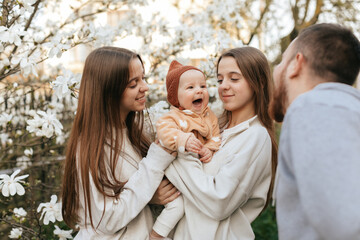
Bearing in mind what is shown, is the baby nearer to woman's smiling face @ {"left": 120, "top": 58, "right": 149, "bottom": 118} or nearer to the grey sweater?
woman's smiling face @ {"left": 120, "top": 58, "right": 149, "bottom": 118}

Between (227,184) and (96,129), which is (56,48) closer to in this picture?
(96,129)

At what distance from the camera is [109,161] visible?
2129mm

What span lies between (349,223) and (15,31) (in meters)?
2.15

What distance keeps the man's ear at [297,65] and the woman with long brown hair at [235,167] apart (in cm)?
63

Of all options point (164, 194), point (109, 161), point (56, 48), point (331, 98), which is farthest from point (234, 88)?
point (56, 48)

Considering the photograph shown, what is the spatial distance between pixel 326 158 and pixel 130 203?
3.92 feet

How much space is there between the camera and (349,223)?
1.12 meters

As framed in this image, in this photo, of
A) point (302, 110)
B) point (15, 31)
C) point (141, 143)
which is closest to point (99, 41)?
point (15, 31)

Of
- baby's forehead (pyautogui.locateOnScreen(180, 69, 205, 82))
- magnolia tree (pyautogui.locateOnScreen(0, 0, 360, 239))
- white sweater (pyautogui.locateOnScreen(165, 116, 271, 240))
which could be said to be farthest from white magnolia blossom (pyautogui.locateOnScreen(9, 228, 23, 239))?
baby's forehead (pyautogui.locateOnScreen(180, 69, 205, 82))

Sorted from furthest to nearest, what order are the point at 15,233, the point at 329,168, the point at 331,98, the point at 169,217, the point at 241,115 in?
the point at 15,233
the point at 241,115
the point at 169,217
the point at 331,98
the point at 329,168

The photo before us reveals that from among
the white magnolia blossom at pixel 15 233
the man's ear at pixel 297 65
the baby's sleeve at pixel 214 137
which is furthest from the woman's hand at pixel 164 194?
the white magnolia blossom at pixel 15 233

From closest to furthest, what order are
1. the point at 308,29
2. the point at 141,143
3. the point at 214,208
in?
1. the point at 308,29
2. the point at 214,208
3. the point at 141,143

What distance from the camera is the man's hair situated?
1.42 metres

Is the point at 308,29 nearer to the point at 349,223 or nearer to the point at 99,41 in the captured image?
the point at 349,223
